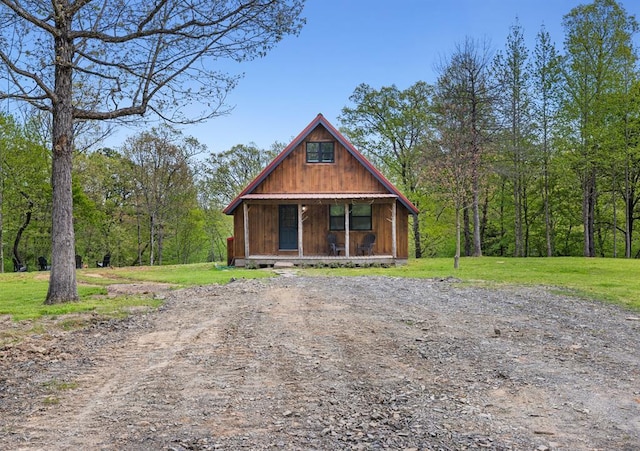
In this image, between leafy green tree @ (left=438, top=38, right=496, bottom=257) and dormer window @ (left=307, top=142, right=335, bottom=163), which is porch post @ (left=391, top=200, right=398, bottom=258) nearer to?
dormer window @ (left=307, top=142, right=335, bottom=163)

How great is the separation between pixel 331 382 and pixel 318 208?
17.7 meters

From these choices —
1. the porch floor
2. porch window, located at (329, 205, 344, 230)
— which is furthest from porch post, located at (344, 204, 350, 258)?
porch window, located at (329, 205, 344, 230)

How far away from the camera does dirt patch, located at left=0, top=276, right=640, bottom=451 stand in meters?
3.56

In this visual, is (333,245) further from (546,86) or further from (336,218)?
(546,86)

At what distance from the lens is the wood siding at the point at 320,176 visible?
72.5ft

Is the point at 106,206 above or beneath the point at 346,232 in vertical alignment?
above

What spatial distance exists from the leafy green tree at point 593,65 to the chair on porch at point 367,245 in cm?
1416

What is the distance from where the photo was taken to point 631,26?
27203 millimetres

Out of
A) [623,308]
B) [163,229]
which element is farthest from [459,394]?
[163,229]

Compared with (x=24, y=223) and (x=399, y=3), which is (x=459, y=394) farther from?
(x=24, y=223)

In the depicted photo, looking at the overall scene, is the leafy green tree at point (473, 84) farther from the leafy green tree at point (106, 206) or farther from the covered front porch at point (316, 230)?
the leafy green tree at point (106, 206)

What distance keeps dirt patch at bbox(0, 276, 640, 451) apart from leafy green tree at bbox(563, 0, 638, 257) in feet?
75.4

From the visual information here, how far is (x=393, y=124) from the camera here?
1321 inches

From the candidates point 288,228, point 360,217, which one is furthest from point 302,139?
point 360,217
